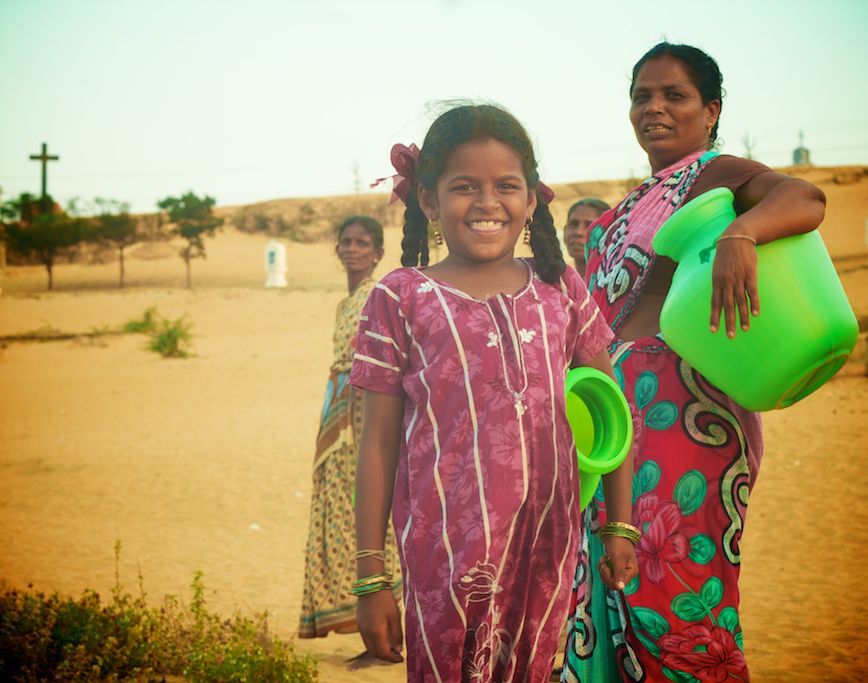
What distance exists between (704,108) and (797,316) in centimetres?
89

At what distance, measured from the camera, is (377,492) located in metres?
1.92

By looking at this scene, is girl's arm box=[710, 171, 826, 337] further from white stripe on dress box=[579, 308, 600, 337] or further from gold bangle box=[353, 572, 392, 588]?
gold bangle box=[353, 572, 392, 588]

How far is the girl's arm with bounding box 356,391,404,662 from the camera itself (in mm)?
1847

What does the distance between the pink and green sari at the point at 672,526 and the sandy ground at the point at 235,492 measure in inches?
72.6

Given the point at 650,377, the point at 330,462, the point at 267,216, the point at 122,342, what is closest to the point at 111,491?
the point at 330,462

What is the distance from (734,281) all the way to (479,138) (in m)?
0.68

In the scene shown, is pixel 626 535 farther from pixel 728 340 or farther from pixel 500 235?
pixel 500 235

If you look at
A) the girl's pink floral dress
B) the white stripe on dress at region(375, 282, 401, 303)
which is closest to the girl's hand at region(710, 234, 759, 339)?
the girl's pink floral dress

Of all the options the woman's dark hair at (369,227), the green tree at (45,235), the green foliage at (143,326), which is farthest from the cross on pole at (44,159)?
the woman's dark hair at (369,227)

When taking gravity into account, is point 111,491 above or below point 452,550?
below

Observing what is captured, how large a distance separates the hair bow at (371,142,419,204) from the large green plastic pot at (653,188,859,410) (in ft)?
2.24

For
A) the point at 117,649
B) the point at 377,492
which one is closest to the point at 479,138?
the point at 377,492

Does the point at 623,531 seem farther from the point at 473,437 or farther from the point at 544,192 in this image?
the point at 544,192

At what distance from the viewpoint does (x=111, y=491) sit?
8414 millimetres
